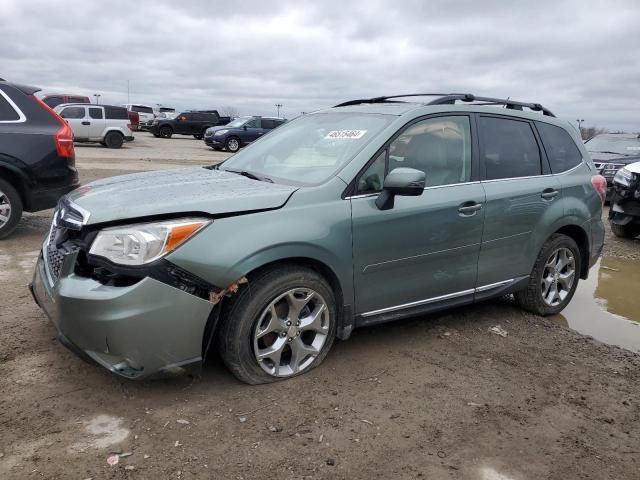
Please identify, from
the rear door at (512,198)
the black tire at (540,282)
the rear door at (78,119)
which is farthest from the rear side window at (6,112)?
the rear door at (78,119)

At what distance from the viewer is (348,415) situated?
3.08 meters

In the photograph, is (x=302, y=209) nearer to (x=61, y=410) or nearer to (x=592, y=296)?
(x=61, y=410)

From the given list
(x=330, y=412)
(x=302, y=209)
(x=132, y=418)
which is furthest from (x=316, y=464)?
(x=302, y=209)

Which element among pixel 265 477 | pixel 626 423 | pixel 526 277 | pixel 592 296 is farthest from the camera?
pixel 592 296

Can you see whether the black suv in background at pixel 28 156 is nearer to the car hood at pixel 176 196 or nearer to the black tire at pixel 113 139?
the car hood at pixel 176 196

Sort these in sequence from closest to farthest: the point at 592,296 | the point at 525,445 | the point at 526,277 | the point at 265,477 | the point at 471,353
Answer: the point at 265,477 < the point at 525,445 < the point at 471,353 < the point at 526,277 < the point at 592,296

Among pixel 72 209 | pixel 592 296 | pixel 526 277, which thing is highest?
pixel 72 209

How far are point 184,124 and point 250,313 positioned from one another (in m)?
31.1

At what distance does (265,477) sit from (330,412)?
0.66 m

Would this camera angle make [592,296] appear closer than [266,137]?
No

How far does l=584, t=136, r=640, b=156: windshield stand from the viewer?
520 inches

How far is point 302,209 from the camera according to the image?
3.28 m

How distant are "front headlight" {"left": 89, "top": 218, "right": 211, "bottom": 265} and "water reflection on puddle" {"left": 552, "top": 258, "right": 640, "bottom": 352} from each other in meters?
3.65

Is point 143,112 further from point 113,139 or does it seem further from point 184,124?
point 113,139
